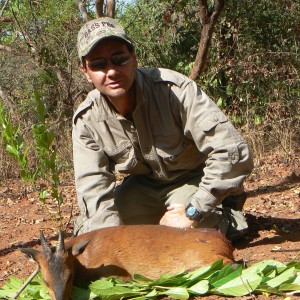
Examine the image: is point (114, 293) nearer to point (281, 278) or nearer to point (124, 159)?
point (281, 278)

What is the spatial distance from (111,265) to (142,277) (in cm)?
25

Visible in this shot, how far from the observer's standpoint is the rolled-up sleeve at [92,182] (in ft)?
15.7

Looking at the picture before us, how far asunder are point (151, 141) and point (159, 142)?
0.06 metres

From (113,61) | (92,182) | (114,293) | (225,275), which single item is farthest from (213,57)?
(114,293)

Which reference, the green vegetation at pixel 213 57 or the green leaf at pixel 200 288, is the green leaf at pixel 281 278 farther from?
the green vegetation at pixel 213 57

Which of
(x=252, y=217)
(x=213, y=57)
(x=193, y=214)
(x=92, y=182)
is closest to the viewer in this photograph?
(x=193, y=214)

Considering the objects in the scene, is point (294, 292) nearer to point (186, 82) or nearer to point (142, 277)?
point (142, 277)

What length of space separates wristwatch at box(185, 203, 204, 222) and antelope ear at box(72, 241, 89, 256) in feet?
3.06

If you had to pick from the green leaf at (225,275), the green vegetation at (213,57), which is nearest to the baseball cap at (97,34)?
the green leaf at (225,275)

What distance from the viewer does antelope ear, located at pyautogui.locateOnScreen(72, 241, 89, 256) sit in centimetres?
393

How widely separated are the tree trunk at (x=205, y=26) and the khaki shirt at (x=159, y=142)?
4.32m

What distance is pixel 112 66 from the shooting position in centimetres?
453

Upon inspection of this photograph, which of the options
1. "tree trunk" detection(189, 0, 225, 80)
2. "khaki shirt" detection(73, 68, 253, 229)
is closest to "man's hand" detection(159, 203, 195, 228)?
"khaki shirt" detection(73, 68, 253, 229)

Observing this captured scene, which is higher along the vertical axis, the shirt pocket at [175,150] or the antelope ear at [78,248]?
the shirt pocket at [175,150]
